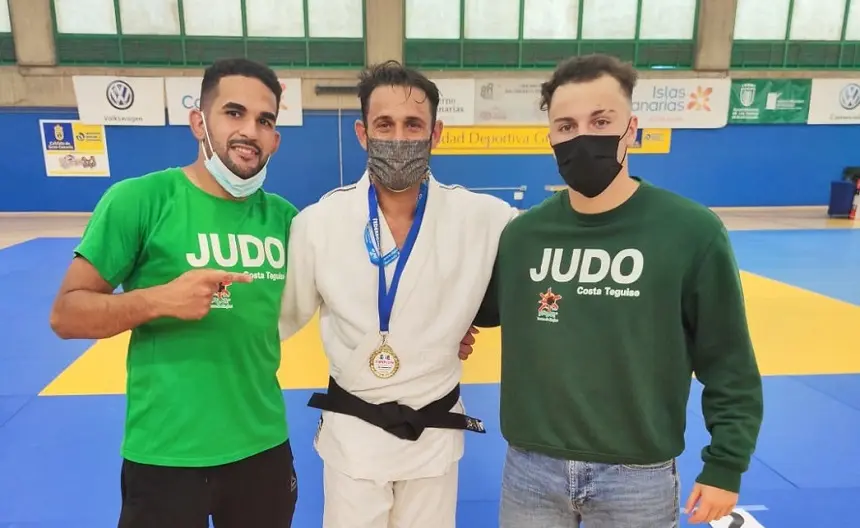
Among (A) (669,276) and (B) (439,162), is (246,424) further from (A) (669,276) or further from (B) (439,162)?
(B) (439,162)

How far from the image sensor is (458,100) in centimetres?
1533

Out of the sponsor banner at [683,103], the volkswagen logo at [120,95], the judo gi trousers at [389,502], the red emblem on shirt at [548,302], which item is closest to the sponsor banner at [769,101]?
the sponsor banner at [683,103]

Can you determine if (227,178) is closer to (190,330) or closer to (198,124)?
(198,124)

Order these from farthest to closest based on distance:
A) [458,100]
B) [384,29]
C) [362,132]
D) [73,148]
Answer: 1. [458,100]
2. [384,29]
3. [73,148]
4. [362,132]

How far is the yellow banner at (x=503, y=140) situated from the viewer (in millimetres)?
15625

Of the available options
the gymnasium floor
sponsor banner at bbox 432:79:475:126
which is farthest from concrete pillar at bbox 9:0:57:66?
sponsor banner at bbox 432:79:475:126

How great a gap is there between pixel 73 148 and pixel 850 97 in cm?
2139

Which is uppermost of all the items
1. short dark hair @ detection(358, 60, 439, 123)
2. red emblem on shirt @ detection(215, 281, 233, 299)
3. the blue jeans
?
short dark hair @ detection(358, 60, 439, 123)

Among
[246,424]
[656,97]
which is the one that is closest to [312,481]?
[246,424]

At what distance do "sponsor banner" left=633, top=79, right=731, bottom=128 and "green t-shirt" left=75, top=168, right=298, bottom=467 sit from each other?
15433mm

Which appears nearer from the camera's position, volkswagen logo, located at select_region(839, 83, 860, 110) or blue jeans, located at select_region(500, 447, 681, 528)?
blue jeans, located at select_region(500, 447, 681, 528)

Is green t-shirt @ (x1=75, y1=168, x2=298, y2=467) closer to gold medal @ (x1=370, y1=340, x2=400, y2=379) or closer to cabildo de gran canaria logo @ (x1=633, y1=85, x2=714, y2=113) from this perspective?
gold medal @ (x1=370, y1=340, x2=400, y2=379)

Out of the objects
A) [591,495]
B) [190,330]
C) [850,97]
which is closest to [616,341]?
[591,495]

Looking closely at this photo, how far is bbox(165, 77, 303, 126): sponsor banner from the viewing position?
1472 centimetres
